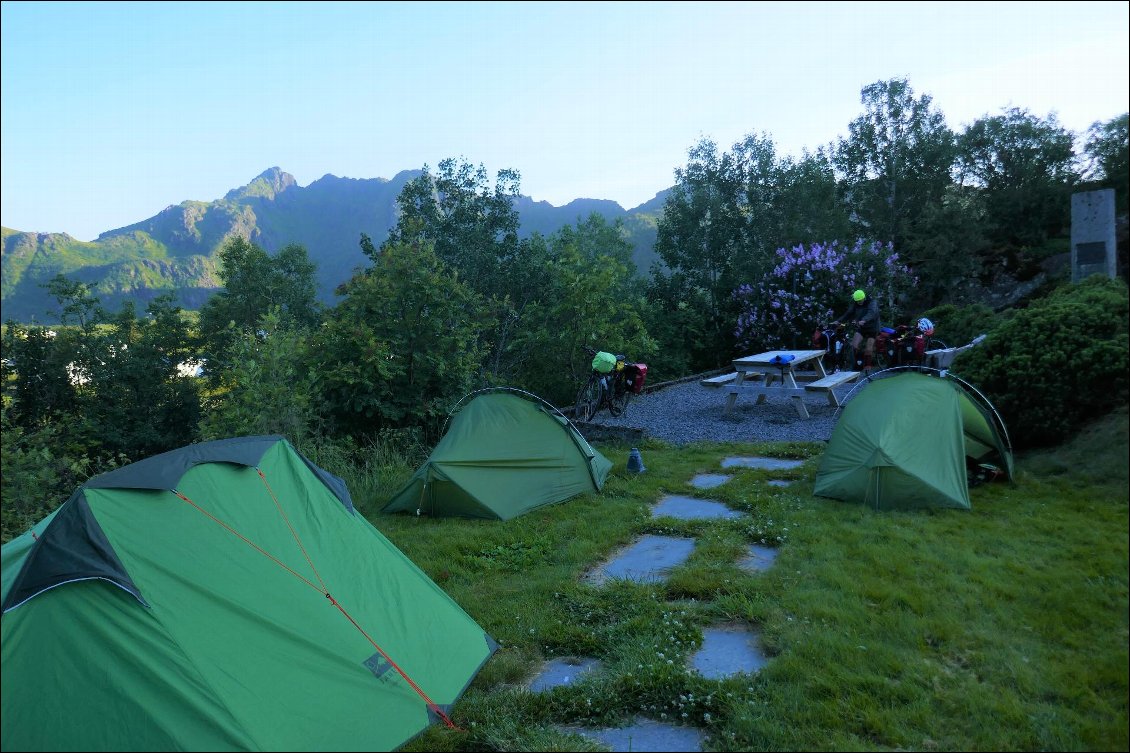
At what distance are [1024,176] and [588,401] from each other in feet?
20.5

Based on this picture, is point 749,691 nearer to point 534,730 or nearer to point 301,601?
point 534,730

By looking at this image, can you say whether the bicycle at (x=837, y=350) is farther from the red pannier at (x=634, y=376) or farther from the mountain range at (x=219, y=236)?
the mountain range at (x=219, y=236)

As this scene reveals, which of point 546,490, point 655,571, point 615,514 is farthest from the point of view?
point 546,490

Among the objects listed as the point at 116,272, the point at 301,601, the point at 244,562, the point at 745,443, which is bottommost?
the point at 745,443

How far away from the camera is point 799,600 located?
3859 mm

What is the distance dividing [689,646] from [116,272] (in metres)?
131

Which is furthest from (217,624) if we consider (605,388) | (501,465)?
(605,388)

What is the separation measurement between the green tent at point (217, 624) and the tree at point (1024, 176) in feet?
13.7

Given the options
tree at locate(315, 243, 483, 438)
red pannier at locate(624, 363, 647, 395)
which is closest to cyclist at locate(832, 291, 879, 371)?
red pannier at locate(624, 363, 647, 395)

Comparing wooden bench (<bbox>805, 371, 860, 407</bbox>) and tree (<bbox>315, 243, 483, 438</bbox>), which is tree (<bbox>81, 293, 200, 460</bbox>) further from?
wooden bench (<bbox>805, 371, 860, 407</bbox>)

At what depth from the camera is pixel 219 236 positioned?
139 m

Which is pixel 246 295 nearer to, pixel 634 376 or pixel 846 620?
pixel 634 376

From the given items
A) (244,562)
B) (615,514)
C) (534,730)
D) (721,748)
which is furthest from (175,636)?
(615,514)

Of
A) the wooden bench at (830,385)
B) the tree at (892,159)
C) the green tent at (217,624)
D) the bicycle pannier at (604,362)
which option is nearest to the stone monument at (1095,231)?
the green tent at (217,624)
